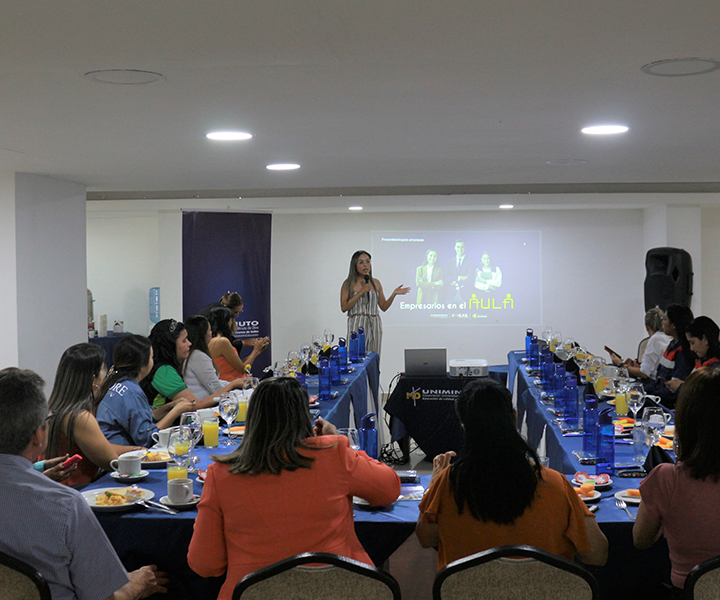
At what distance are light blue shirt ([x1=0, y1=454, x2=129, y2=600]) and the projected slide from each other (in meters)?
8.45

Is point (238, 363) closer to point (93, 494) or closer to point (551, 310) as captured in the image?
point (93, 494)

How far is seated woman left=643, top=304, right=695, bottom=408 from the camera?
16.0 ft

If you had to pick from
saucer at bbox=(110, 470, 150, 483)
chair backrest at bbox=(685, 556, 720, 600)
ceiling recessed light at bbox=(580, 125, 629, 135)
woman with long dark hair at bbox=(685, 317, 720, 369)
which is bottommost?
chair backrest at bbox=(685, 556, 720, 600)

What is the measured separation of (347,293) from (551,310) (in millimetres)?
3711

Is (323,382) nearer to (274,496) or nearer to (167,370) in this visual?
(167,370)

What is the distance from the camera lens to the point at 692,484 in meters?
1.95

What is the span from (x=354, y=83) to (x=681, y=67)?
3.32ft

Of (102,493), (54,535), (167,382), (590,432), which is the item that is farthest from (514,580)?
(167,382)

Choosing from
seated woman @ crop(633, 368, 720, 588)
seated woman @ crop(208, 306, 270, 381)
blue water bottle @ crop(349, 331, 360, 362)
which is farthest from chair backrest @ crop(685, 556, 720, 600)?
blue water bottle @ crop(349, 331, 360, 362)

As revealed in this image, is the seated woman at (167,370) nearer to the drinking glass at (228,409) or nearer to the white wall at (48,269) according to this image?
the drinking glass at (228,409)

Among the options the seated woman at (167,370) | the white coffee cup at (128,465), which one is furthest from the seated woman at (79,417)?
the seated woman at (167,370)

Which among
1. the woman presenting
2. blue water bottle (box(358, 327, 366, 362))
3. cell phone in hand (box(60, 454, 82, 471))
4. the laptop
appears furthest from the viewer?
the woman presenting

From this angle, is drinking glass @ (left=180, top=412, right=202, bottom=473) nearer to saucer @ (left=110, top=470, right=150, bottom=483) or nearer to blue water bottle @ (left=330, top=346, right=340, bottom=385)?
saucer @ (left=110, top=470, right=150, bottom=483)

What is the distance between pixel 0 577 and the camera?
5.89 feet
